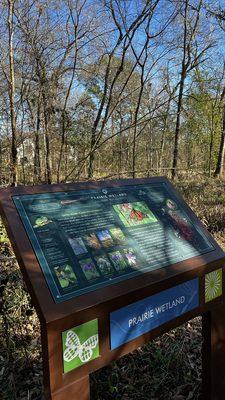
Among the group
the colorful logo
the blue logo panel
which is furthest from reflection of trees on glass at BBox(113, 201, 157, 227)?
the colorful logo

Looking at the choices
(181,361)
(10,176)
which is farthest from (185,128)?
(181,361)

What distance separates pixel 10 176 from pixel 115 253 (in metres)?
5.86

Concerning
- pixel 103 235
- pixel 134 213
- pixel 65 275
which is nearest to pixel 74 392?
pixel 65 275

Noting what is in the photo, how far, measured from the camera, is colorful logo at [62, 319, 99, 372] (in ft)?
5.41

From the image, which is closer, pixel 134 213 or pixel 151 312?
pixel 151 312

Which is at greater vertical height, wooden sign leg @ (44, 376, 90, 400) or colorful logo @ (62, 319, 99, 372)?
colorful logo @ (62, 319, 99, 372)

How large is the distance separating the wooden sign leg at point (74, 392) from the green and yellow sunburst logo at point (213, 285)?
1.05 m

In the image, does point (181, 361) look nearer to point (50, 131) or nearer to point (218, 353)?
point (218, 353)

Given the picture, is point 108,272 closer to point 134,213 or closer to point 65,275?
point 65,275

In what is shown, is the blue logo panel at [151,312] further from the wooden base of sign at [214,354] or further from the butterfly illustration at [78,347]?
the wooden base of sign at [214,354]

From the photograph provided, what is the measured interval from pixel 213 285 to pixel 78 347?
1170 millimetres

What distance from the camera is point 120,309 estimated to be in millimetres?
1862

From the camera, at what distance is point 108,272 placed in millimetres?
1935

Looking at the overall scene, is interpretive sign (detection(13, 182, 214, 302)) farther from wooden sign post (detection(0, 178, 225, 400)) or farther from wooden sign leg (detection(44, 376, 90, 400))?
wooden sign leg (detection(44, 376, 90, 400))
